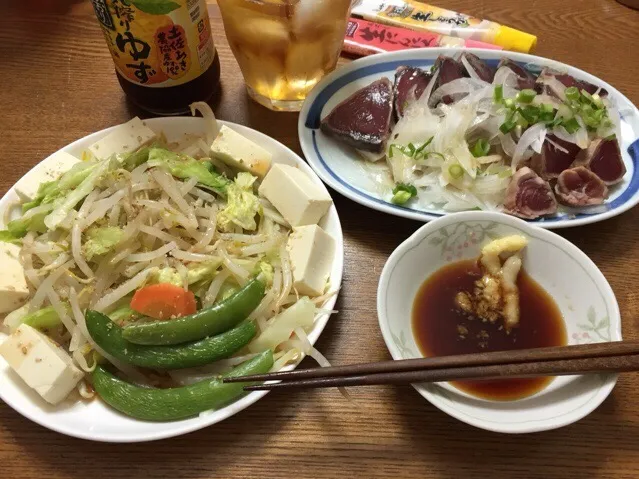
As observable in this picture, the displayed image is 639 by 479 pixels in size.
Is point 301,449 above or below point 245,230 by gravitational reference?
below

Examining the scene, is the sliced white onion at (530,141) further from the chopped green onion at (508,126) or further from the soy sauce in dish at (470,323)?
the soy sauce in dish at (470,323)

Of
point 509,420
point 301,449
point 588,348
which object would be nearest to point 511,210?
point 588,348

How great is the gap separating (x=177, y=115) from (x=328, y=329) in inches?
35.4

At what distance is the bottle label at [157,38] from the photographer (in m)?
1.41

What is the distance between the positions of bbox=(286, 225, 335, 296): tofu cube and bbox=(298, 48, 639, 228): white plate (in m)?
0.23

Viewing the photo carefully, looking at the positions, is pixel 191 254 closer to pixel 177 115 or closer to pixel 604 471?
pixel 177 115

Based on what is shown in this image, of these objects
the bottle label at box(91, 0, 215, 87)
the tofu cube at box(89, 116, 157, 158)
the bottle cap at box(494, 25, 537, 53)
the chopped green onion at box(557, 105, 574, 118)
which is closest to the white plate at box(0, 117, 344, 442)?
the tofu cube at box(89, 116, 157, 158)

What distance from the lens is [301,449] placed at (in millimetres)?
1151

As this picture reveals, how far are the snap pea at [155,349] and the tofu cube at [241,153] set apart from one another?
52 centimetres

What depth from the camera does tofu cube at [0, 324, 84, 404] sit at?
3.53ft

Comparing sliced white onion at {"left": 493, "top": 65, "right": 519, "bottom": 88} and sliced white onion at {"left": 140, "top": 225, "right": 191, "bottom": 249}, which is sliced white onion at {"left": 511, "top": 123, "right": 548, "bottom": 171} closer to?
sliced white onion at {"left": 493, "top": 65, "right": 519, "bottom": 88}

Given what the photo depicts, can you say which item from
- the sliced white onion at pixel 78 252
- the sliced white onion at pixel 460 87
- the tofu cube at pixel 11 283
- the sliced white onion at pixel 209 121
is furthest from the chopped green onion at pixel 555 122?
the tofu cube at pixel 11 283

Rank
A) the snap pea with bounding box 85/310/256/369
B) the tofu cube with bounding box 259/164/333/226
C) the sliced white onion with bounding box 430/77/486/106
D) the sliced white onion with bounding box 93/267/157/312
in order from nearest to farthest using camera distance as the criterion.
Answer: the snap pea with bounding box 85/310/256/369
the sliced white onion with bounding box 93/267/157/312
the tofu cube with bounding box 259/164/333/226
the sliced white onion with bounding box 430/77/486/106

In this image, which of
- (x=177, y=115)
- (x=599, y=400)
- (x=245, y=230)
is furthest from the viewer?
(x=177, y=115)
